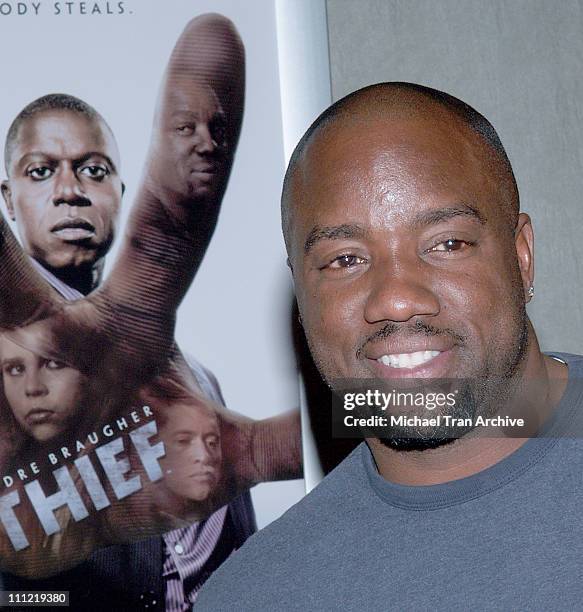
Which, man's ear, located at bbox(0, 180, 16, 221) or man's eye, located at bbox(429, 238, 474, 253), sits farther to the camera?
man's ear, located at bbox(0, 180, 16, 221)

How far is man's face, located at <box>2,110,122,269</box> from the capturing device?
5.10 feet

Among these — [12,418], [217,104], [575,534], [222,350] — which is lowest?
[575,534]

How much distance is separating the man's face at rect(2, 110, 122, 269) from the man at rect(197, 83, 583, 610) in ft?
1.79

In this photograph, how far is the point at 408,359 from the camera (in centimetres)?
105

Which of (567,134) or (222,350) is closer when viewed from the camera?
(222,350)

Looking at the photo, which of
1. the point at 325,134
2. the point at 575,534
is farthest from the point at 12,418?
the point at 575,534

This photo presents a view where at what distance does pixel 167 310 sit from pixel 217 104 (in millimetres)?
382

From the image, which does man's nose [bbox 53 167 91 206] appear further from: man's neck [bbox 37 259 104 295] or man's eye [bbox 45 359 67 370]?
man's eye [bbox 45 359 67 370]

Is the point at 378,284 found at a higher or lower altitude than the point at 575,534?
higher

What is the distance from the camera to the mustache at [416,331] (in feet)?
3.36

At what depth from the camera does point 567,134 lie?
181 cm

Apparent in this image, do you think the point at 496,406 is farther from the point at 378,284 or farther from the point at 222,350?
the point at 222,350

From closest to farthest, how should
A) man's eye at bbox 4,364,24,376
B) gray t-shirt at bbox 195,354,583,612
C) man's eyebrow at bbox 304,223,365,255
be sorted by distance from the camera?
1. gray t-shirt at bbox 195,354,583,612
2. man's eyebrow at bbox 304,223,365,255
3. man's eye at bbox 4,364,24,376

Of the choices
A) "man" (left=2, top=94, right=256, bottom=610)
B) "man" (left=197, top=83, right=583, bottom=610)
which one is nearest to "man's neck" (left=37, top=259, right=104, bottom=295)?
"man" (left=2, top=94, right=256, bottom=610)
